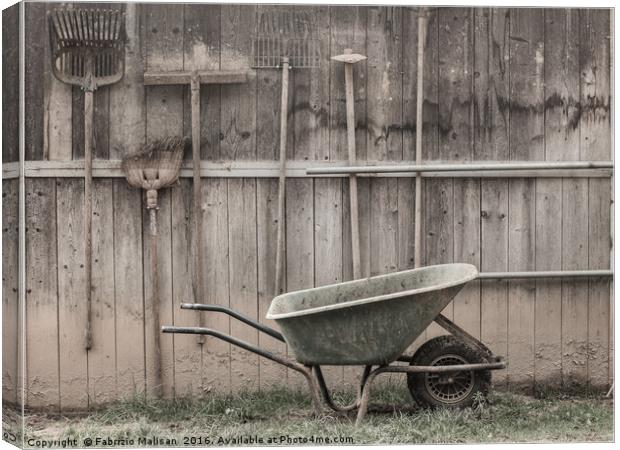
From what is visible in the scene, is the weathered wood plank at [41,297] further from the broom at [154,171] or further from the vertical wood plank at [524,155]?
the vertical wood plank at [524,155]

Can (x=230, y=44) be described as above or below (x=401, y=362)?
above

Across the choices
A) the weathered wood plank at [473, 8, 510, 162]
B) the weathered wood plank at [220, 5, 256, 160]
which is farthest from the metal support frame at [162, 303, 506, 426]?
the weathered wood plank at [473, 8, 510, 162]

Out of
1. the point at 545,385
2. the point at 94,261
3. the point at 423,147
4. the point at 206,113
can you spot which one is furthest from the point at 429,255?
the point at 94,261

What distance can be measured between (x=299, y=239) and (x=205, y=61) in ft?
3.67

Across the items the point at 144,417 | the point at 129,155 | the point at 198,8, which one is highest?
the point at 198,8

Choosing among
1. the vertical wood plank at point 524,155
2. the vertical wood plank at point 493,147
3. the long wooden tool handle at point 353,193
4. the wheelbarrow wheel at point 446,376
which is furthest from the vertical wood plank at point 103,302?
the vertical wood plank at point 524,155

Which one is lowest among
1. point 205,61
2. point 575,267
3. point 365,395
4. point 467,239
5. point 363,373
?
point 365,395

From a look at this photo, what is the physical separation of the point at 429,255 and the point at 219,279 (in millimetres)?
1194

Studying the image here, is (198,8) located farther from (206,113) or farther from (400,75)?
(400,75)

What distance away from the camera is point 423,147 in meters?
5.66

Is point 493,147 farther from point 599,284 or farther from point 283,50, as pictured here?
point 283,50

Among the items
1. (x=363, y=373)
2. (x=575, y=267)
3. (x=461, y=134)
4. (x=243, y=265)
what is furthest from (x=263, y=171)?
(x=575, y=267)

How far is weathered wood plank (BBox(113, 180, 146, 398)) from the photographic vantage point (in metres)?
5.54

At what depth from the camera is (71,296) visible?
550cm
